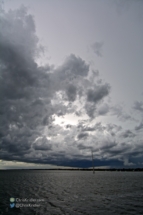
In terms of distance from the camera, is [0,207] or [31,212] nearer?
[31,212]

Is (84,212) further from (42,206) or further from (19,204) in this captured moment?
(19,204)

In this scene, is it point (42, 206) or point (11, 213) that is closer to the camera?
point (11, 213)

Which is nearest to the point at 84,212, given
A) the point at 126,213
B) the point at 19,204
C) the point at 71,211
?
the point at 71,211

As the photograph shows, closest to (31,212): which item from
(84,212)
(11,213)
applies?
(11,213)

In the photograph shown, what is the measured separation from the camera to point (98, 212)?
1315 inches

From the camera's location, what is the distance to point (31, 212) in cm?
3438

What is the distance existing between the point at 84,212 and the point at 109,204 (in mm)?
9638

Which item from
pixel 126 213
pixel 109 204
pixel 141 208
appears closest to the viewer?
pixel 126 213

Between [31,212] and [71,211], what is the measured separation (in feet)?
27.3

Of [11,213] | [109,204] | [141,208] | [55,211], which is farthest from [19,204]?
[141,208]

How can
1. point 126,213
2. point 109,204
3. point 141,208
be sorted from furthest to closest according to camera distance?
point 109,204 < point 141,208 < point 126,213

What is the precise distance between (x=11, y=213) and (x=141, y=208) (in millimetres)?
27967

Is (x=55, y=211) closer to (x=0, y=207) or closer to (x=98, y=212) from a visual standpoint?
(x=98, y=212)

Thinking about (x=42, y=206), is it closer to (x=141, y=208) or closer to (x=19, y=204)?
(x=19, y=204)
